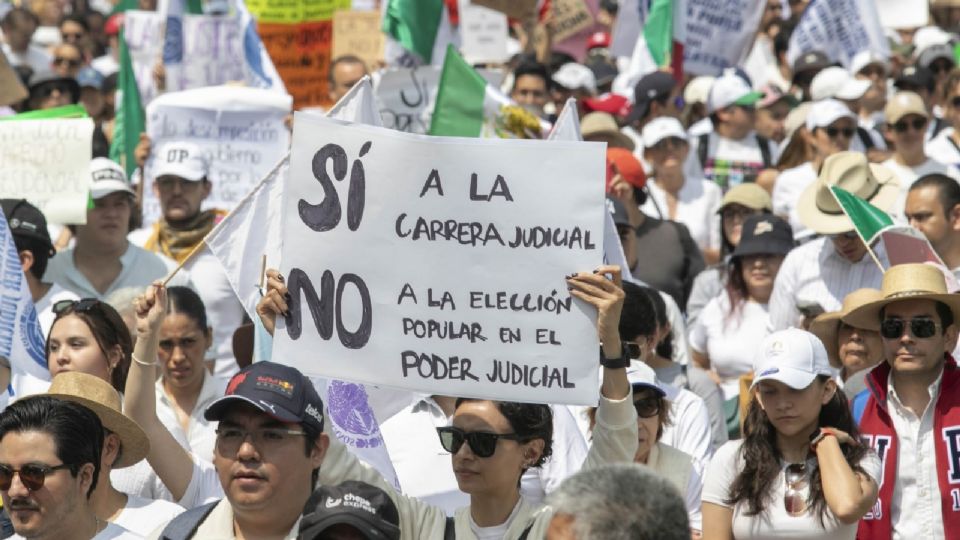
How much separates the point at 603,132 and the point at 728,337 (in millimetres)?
2668

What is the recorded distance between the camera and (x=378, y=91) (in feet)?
34.7

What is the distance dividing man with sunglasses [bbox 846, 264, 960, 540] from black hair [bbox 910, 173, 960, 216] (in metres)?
1.93

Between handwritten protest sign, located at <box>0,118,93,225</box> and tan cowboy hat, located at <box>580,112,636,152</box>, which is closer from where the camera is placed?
handwritten protest sign, located at <box>0,118,93,225</box>

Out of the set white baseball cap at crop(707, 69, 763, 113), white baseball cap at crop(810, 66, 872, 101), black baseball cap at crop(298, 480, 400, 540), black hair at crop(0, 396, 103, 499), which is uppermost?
black baseball cap at crop(298, 480, 400, 540)

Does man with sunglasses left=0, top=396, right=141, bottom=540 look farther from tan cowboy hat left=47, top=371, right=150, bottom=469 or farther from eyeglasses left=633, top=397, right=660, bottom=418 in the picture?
eyeglasses left=633, top=397, right=660, bottom=418

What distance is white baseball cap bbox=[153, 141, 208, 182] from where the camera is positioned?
385 inches

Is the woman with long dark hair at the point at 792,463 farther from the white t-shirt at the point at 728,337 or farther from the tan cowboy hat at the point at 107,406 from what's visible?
the white t-shirt at the point at 728,337

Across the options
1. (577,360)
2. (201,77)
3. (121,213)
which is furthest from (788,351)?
(201,77)

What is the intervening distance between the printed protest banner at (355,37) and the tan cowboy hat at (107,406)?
7873 millimetres

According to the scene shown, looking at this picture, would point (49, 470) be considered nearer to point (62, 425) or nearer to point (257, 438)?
point (62, 425)

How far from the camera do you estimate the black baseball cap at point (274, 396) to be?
16.9ft

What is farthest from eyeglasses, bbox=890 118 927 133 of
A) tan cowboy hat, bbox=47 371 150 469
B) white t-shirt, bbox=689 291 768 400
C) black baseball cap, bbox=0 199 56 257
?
tan cowboy hat, bbox=47 371 150 469

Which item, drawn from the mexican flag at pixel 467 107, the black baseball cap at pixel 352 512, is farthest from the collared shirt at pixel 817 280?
the black baseball cap at pixel 352 512

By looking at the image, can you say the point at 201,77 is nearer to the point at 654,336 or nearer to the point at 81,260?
the point at 81,260
